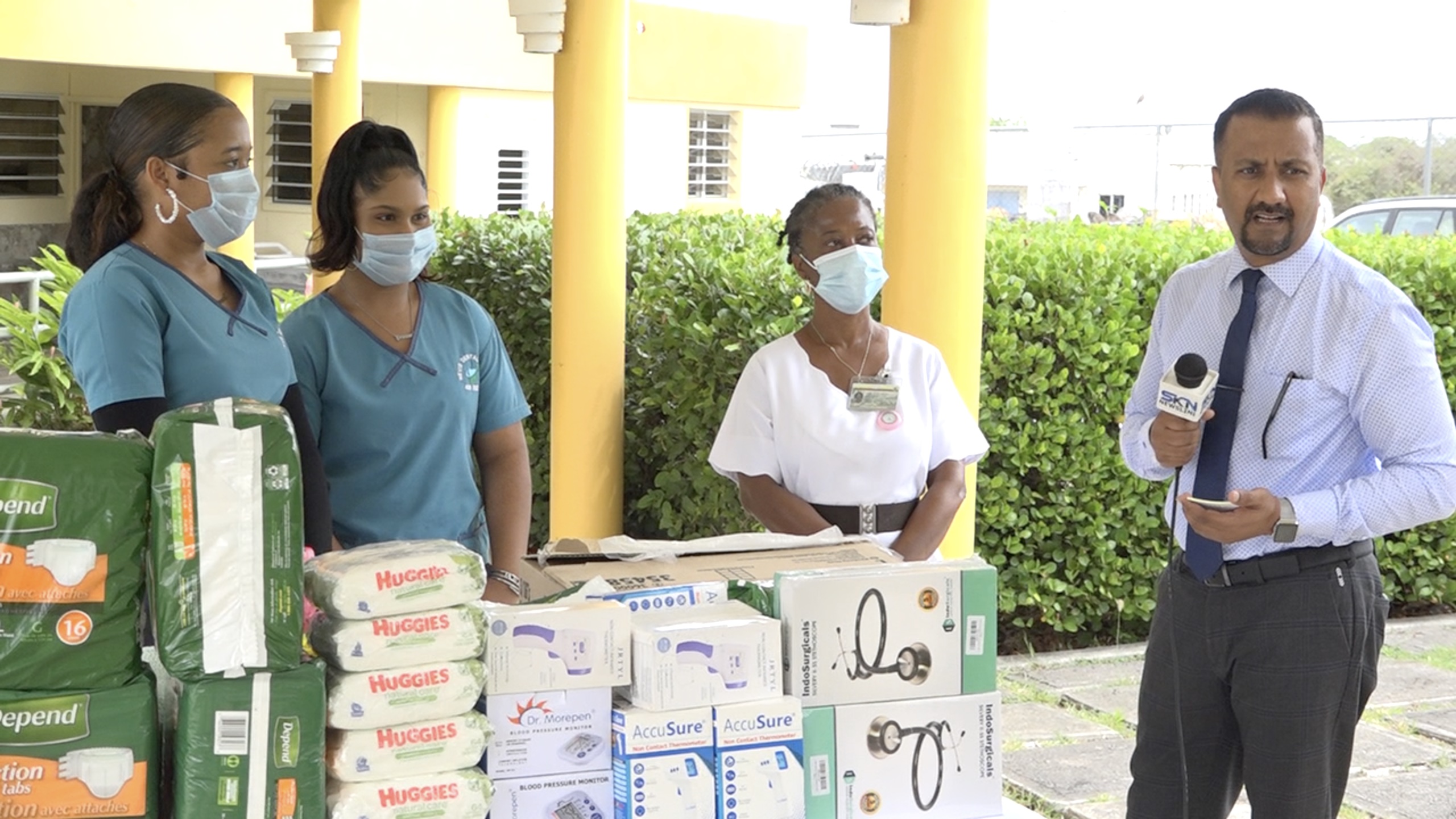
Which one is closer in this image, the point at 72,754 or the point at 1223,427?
the point at 72,754

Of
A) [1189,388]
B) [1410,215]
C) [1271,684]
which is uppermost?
[1410,215]

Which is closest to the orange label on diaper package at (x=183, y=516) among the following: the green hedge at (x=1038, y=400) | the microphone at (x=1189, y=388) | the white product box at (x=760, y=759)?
the white product box at (x=760, y=759)

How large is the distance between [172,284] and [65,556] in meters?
1.10

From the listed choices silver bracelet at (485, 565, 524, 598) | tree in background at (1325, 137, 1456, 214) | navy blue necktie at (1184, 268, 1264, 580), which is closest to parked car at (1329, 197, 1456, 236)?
navy blue necktie at (1184, 268, 1264, 580)

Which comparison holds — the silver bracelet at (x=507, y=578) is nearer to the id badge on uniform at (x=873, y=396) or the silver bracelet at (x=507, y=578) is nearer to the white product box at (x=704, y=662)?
the id badge on uniform at (x=873, y=396)

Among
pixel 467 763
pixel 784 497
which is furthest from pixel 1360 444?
pixel 467 763

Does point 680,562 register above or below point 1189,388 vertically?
below

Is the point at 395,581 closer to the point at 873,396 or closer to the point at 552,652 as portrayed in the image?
the point at 552,652

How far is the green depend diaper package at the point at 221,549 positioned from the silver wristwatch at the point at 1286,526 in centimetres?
187

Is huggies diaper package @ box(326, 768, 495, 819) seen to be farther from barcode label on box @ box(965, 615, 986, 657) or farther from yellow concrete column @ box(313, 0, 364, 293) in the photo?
yellow concrete column @ box(313, 0, 364, 293)

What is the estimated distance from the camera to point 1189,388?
9.63ft

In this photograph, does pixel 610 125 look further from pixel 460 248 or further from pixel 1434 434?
pixel 1434 434

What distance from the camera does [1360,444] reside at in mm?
3141

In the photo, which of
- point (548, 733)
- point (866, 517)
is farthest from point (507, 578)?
point (548, 733)
